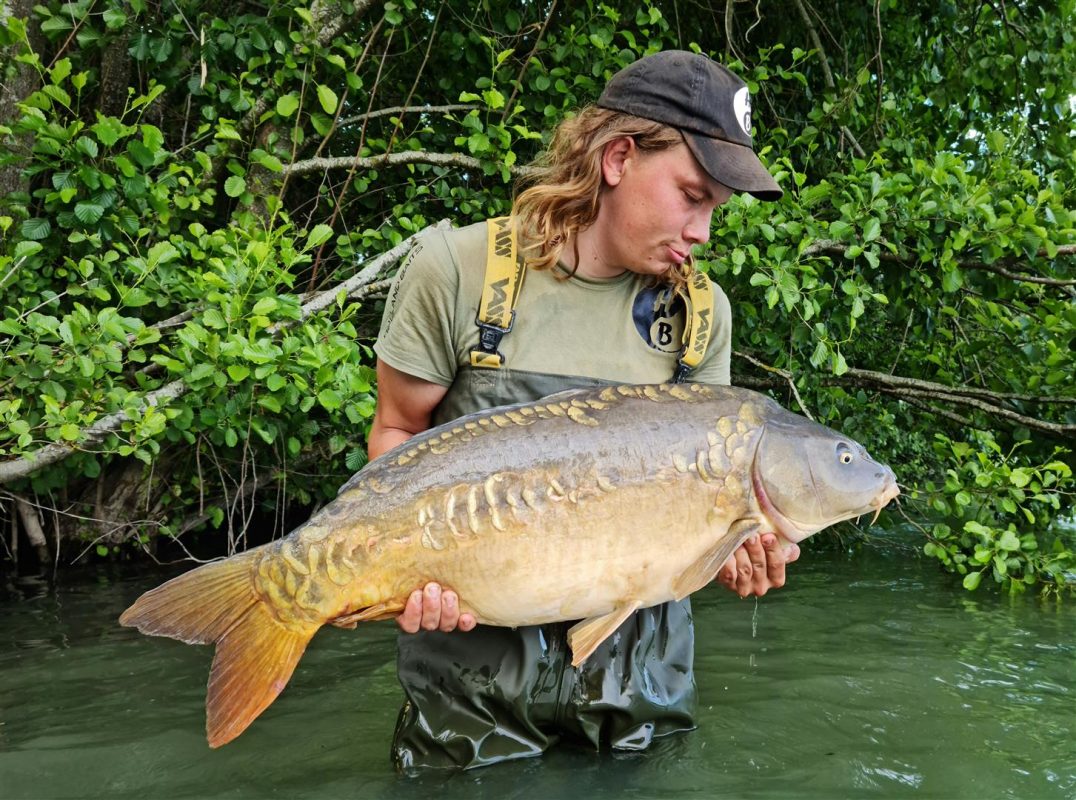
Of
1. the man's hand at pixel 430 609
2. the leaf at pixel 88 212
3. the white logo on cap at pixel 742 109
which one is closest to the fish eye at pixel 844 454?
the white logo on cap at pixel 742 109

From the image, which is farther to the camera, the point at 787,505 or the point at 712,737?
the point at 712,737

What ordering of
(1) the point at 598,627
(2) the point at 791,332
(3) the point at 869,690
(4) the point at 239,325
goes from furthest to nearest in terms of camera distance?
(2) the point at 791,332
(4) the point at 239,325
(3) the point at 869,690
(1) the point at 598,627

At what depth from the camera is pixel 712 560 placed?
2447mm

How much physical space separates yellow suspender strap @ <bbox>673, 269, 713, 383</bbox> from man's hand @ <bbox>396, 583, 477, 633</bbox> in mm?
938

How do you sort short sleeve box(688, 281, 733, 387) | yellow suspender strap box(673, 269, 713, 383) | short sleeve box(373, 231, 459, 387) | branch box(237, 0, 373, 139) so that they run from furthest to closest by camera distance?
Result: branch box(237, 0, 373, 139)
short sleeve box(688, 281, 733, 387)
yellow suspender strap box(673, 269, 713, 383)
short sleeve box(373, 231, 459, 387)

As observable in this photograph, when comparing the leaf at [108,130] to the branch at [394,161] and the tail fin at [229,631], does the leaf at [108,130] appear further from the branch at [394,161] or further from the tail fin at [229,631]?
the tail fin at [229,631]

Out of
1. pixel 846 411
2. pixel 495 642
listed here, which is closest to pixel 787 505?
pixel 495 642

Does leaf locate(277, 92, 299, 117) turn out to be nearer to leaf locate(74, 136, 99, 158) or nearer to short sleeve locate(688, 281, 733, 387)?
leaf locate(74, 136, 99, 158)

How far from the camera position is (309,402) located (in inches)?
171

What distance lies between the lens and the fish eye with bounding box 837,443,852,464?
2.56 metres

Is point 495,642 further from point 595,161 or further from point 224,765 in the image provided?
point 595,161

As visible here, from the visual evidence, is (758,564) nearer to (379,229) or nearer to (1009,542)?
(1009,542)

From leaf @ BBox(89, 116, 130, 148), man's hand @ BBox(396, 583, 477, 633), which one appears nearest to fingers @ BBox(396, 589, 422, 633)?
man's hand @ BBox(396, 583, 477, 633)

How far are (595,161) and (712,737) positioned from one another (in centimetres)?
193
